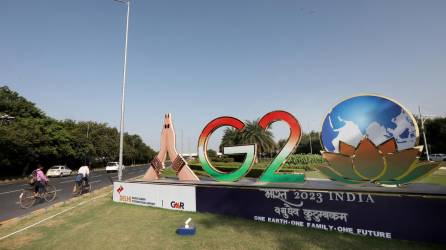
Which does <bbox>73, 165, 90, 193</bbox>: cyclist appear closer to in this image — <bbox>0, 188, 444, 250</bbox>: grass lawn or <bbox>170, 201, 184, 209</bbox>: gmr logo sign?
<bbox>0, 188, 444, 250</bbox>: grass lawn

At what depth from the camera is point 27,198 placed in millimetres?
13750

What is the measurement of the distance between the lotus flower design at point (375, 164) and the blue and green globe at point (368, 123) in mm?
311

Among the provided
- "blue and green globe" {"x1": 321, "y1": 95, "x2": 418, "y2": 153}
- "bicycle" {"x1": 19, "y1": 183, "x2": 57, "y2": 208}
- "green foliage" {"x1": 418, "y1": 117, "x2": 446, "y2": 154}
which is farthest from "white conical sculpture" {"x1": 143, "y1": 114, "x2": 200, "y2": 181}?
"green foliage" {"x1": 418, "y1": 117, "x2": 446, "y2": 154}

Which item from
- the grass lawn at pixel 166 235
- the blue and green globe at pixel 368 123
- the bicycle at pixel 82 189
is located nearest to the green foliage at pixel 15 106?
the bicycle at pixel 82 189

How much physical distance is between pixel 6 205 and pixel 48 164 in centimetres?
3261

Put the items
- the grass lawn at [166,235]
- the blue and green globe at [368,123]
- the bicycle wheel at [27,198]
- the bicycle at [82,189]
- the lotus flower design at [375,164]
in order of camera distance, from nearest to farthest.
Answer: the grass lawn at [166,235] < the lotus flower design at [375,164] < the blue and green globe at [368,123] < the bicycle wheel at [27,198] < the bicycle at [82,189]

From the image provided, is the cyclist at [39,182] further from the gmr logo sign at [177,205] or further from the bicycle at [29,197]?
the gmr logo sign at [177,205]

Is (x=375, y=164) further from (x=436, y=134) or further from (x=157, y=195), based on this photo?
(x=436, y=134)

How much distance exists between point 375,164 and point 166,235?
7.72 metres

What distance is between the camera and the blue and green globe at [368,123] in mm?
9461

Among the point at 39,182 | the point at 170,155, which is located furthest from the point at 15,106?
the point at 170,155

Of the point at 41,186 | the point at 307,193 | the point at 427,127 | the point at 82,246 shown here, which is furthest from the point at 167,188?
the point at 427,127

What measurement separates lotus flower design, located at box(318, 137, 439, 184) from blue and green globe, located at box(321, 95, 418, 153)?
1.02 ft

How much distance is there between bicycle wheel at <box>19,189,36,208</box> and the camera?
13327 millimetres
